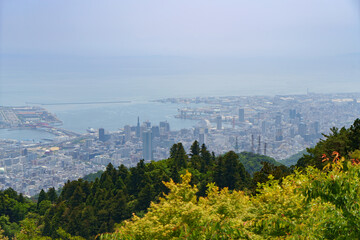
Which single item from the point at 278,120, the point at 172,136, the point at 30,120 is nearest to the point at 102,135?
the point at 172,136

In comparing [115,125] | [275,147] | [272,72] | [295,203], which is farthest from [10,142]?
[272,72]

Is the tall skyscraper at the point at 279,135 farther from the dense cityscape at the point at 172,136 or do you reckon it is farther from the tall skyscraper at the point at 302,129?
the tall skyscraper at the point at 302,129

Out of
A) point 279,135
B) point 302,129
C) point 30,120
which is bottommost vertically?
point 279,135

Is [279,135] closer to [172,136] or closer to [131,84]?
[172,136]

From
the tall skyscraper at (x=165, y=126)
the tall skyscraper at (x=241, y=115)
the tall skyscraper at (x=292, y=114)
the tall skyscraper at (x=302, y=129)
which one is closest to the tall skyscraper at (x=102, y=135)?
the tall skyscraper at (x=165, y=126)

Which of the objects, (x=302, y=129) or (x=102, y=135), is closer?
(x=102, y=135)

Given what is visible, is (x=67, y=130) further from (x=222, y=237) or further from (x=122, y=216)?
(x=222, y=237)

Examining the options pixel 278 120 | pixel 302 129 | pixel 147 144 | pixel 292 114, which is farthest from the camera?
pixel 292 114
